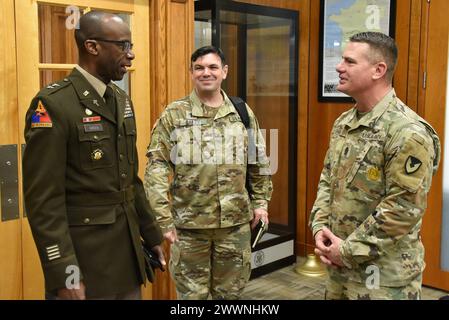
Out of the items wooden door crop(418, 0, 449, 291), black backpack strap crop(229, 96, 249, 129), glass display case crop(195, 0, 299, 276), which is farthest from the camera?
glass display case crop(195, 0, 299, 276)

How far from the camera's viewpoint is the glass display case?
3510 millimetres

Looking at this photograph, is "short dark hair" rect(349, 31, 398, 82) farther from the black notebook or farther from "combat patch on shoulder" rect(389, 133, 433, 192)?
the black notebook

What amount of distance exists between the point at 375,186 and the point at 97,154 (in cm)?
94

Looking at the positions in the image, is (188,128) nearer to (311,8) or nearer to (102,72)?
(102,72)

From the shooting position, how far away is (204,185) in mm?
2361

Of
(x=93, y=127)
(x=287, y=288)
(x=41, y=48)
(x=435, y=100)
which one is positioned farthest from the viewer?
(x=287, y=288)

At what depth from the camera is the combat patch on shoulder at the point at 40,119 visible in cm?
142

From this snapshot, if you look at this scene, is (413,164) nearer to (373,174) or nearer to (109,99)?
(373,174)

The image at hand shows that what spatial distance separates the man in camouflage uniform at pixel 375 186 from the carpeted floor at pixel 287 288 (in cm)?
142

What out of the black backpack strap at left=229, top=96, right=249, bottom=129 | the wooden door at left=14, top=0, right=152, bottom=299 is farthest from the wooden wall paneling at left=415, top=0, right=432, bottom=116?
the wooden door at left=14, top=0, right=152, bottom=299

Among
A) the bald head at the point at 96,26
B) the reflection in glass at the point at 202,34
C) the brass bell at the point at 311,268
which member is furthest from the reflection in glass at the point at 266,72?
the bald head at the point at 96,26

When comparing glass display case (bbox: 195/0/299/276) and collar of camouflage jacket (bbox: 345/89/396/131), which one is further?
glass display case (bbox: 195/0/299/276)

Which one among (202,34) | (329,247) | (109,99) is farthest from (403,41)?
(109,99)
